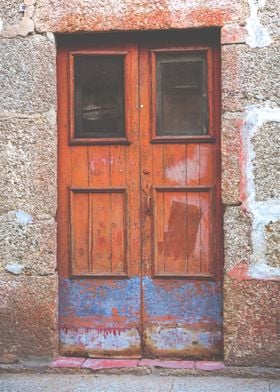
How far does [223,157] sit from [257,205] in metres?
0.37

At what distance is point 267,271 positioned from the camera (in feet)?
13.9

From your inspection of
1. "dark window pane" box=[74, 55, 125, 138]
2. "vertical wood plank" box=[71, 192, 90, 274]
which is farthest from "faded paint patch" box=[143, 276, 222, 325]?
"dark window pane" box=[74, 55, 125, 138]

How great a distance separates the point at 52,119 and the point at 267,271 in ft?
5.49

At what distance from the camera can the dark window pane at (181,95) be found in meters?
4.45

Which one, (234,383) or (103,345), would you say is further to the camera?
(103,345)

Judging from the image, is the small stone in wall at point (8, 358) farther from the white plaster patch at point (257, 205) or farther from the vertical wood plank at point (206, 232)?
the white plaster patch at point (257, 205)

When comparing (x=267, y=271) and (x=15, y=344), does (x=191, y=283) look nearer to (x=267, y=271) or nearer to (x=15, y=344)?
(x=267, y=271)

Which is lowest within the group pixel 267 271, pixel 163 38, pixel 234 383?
pixel 234 383

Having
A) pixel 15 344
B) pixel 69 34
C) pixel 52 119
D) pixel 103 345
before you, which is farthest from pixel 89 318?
pixel 69 34

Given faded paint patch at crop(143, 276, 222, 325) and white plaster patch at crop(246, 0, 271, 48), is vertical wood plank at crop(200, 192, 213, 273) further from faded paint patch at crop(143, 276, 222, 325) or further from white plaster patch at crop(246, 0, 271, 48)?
white plaster patch at crop(246, 0, 271, 48)

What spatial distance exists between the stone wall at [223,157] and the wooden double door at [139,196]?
156 mm

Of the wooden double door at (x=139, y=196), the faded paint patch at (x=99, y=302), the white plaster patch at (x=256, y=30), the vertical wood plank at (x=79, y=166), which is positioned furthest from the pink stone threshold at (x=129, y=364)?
the white plaster patch at (x=256, y=30)

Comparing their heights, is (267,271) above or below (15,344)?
above

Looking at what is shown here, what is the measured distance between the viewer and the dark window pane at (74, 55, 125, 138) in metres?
4.51
